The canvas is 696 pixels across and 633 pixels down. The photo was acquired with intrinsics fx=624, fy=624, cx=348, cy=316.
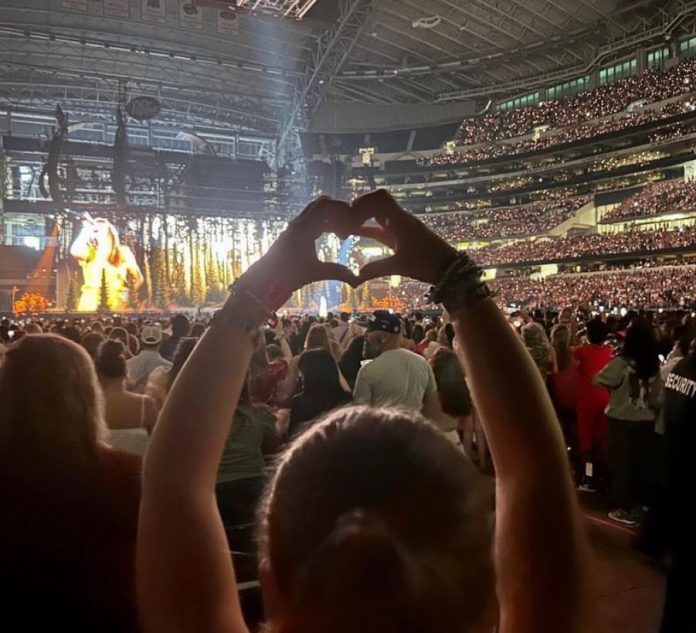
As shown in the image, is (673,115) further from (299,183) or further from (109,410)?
(109,410)

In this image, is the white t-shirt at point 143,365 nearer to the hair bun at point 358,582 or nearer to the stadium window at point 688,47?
the hair bun at point 358,582

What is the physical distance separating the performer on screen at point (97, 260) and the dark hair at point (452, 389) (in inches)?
1262

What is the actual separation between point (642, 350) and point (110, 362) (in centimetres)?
461

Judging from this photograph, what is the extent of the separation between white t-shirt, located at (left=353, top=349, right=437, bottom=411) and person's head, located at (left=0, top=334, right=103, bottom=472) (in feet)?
9.29

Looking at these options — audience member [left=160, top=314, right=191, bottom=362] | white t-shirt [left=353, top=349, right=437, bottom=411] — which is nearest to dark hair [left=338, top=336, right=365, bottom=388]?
white t-shirt [left=353, top=349, right=437, bottom=411]

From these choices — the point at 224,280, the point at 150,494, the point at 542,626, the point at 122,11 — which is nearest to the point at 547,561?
the point at 542,626

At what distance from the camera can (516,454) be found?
1.05 meters

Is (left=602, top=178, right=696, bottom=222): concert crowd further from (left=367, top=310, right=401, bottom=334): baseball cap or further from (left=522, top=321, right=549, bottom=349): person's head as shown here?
(left=367, top=310, right=401, bottom=334): baseball cap

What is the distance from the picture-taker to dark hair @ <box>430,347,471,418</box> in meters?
5.43

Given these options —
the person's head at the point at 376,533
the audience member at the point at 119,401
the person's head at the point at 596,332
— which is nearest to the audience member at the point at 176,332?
the audience member at the point at 119,401

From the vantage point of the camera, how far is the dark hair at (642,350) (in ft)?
18.9

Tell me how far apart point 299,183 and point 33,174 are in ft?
59.7

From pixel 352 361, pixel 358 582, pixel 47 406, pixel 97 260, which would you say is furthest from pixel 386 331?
pixel 97 260

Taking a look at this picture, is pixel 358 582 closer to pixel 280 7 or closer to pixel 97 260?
pixel 280 7
